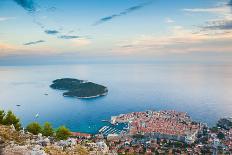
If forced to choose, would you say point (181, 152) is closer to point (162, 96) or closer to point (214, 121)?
point (214, 121)

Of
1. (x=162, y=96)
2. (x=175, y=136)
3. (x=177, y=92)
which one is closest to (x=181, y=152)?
(x=175, y=136)

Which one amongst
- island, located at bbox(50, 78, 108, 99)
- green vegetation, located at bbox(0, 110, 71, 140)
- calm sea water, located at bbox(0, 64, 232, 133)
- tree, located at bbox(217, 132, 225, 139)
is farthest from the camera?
island, located at bbox(50, 78, 108, 99)

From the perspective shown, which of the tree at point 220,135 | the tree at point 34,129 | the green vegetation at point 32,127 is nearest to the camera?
the green vegetation at point 32,127

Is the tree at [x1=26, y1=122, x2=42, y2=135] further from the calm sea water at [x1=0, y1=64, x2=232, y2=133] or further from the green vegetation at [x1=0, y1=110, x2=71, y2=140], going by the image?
the calm sea water at [x1=0, y1=64, x2=232, y2=133]

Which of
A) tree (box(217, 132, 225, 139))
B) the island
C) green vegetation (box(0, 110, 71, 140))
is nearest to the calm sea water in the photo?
the island

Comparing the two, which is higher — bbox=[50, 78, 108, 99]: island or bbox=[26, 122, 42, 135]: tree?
bbox=[26, 122, 42, 135]: tree

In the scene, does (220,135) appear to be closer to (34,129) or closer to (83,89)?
(34,129)

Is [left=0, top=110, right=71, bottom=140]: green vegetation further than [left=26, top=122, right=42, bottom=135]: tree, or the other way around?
[left=26, top=122, right=42, bottom=135]: tree

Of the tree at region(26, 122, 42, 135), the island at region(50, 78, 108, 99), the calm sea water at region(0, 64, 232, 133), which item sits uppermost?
the tree at region(26, 122, 42, 135)

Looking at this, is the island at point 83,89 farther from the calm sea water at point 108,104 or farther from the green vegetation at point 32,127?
the green vegetation at point 32,127

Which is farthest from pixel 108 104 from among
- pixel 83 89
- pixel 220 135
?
pixel 220 135

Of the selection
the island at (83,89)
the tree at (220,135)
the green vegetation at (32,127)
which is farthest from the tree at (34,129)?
the island at (83,89)
